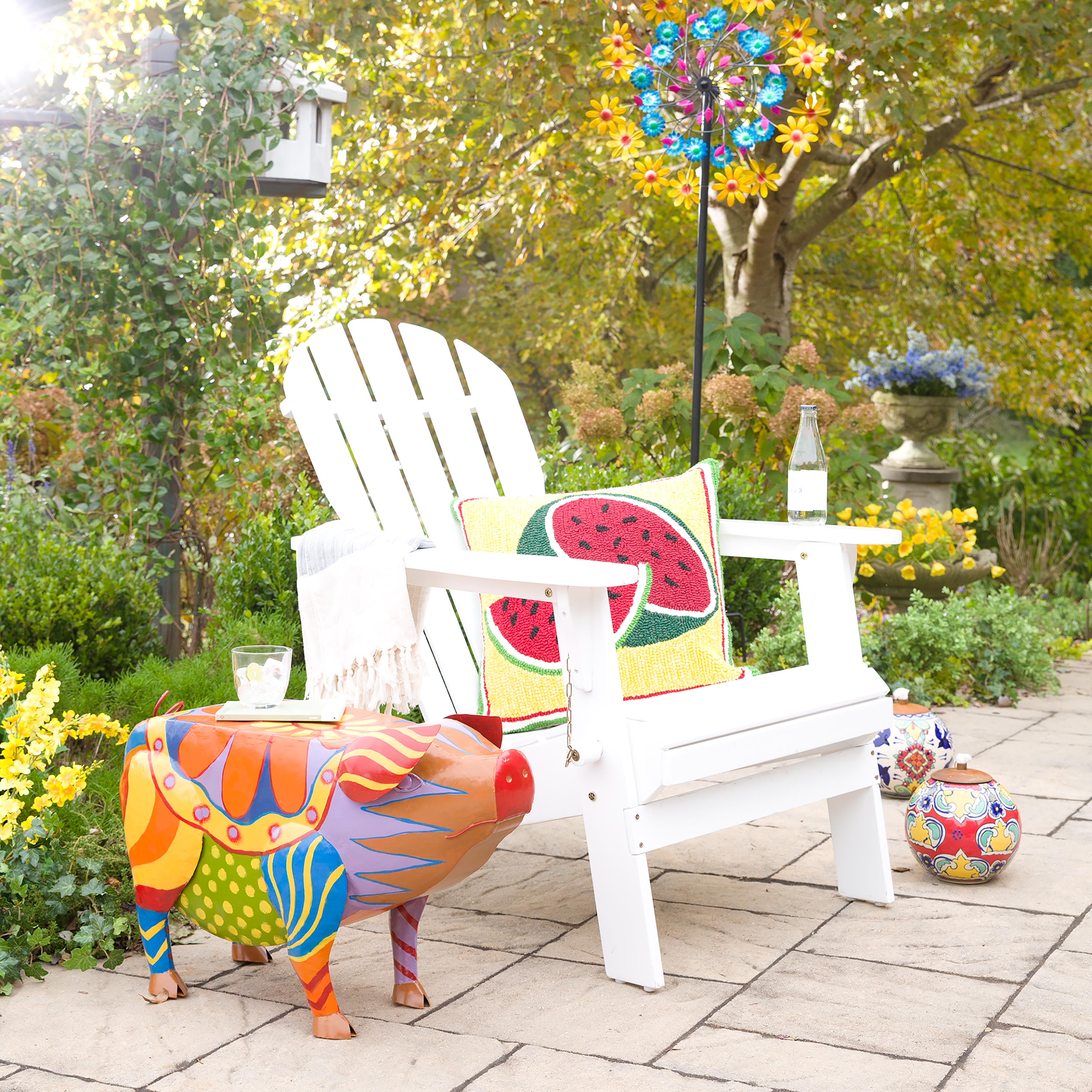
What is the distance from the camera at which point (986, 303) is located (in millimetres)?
9227

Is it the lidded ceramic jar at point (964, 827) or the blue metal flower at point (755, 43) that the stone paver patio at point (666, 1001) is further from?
the blue metal flower at point (755, 43)

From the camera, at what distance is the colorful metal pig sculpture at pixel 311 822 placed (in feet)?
5.43

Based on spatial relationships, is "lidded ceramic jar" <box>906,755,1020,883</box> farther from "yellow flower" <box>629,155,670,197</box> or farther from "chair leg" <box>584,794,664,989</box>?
"yellow flower" <box>629,155,670,197</box>

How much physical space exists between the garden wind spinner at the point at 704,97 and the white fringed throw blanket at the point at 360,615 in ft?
5.14

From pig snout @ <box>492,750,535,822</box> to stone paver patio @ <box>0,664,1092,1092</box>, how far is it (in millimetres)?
327

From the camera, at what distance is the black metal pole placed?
135 inches

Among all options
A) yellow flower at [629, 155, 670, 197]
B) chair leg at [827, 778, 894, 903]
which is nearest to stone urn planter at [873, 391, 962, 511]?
yellow flower at [629, 155, 670, 197]

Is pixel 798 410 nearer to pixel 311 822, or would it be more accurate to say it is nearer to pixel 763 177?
pixel 763 177

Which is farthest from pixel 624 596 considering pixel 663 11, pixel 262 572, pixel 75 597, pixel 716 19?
pixel 663 11

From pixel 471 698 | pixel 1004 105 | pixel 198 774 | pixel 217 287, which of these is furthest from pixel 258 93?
pixel 1004 105

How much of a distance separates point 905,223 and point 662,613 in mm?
6312

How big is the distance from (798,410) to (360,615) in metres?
2.53

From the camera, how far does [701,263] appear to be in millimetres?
3375

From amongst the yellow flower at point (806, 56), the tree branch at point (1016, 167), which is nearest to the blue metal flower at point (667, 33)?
the yellow flower at point (806, 56)
